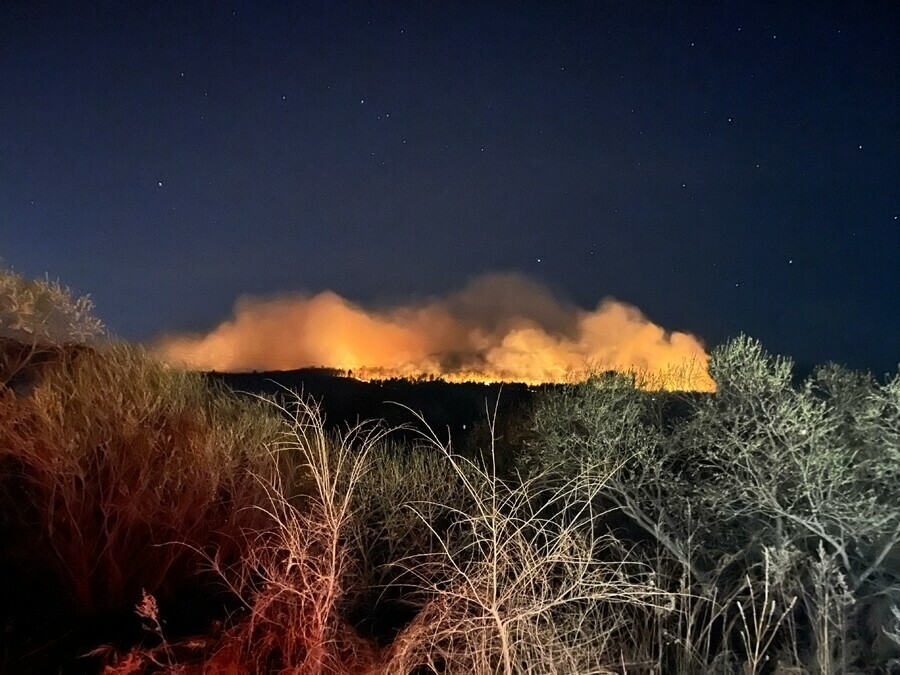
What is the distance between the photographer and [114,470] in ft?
33.2

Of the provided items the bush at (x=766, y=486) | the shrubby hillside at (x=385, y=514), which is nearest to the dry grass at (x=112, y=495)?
the shrubby hillside at (x=385, y=514)

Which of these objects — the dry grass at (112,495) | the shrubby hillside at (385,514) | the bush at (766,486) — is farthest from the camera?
the dry grass at (112,495)

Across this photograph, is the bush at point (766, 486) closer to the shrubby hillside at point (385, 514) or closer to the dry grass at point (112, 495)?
the shrubby hillside at point (385, 514)

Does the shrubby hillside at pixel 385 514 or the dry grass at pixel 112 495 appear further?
Answer: the dry grass at pixel 112 495

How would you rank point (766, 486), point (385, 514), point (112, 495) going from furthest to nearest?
point (385, 514) → point (112, 495) → point (766, 486)

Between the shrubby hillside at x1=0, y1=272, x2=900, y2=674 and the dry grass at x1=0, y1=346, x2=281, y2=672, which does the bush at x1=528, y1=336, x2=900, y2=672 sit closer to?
the shrubby hillside at x1=0, y1=272, x2=900, y2=674

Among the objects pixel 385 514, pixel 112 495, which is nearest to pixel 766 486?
pixel 385 514

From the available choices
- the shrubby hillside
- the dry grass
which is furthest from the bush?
the dry grass

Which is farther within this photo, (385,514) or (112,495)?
(385,514)

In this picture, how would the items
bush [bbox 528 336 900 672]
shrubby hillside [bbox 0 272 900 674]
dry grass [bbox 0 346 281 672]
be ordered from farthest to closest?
dry grass [bbox 0 346 281 672]
bush [bbox 528 336 900 672]
shrubby hillside [bbox 0 272 900 674]

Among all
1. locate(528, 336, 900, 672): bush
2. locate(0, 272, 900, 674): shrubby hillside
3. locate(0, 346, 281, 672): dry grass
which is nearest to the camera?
locate(0, 272, 900, 674): shrubby hillside

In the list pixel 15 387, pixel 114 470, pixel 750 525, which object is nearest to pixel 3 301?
pixel 15 387

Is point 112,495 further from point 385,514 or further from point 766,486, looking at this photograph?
point 766,486

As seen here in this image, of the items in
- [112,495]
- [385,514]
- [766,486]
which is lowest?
[385,514]
